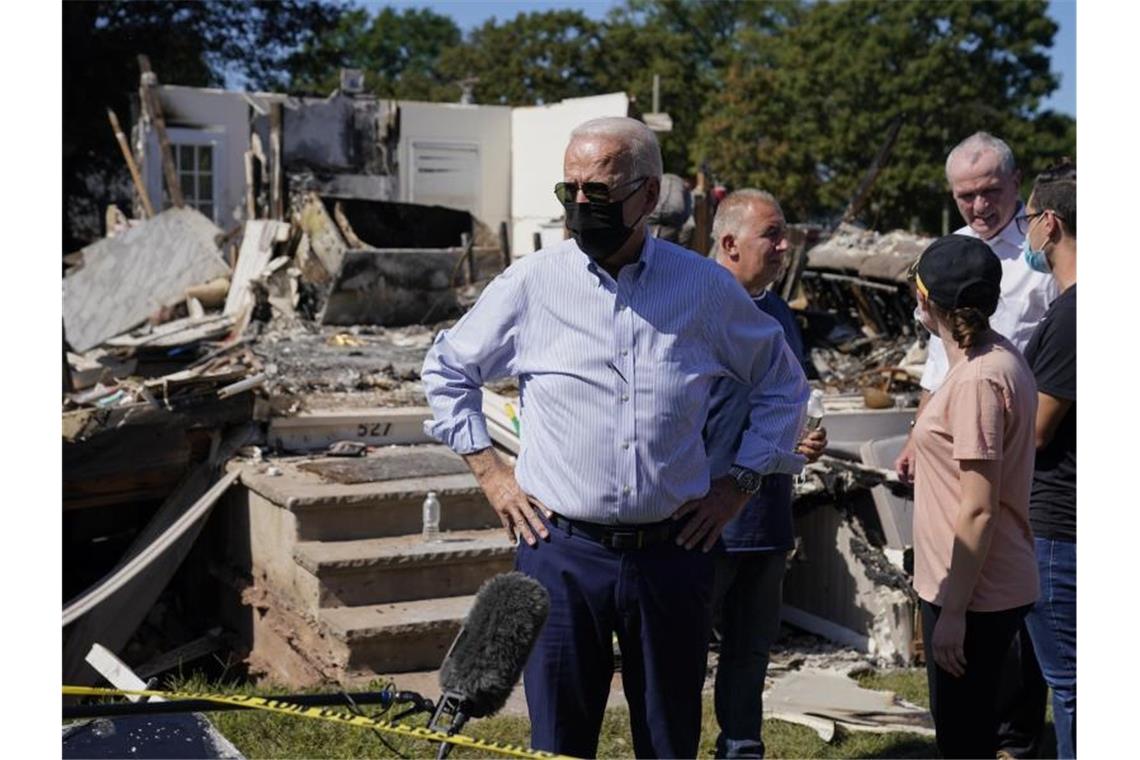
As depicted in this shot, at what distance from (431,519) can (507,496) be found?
13.0ft

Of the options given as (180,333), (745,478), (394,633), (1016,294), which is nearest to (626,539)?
(745,478)

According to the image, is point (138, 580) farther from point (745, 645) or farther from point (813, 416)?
point (813, 416)

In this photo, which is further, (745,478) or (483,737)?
(483,737)

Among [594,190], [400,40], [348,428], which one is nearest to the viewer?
[594,190]

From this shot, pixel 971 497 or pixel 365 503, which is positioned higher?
pixel 971 497

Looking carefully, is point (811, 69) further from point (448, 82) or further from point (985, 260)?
point (985, 260)

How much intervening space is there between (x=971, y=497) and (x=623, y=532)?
957 millimetres

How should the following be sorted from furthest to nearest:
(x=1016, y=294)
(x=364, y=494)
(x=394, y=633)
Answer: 1. (x=364, y=494)
2. (x=394, y=633)
3. (x=1016, y=294)

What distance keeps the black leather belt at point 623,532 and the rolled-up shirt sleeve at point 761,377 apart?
11.7 inches

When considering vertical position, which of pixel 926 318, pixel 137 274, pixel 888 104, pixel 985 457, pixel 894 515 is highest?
pixel 888 104

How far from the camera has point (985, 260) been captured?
3.63 m

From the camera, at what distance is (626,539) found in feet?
11.1

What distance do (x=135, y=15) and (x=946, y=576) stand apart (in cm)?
3205

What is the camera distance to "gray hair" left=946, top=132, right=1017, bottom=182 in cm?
497
